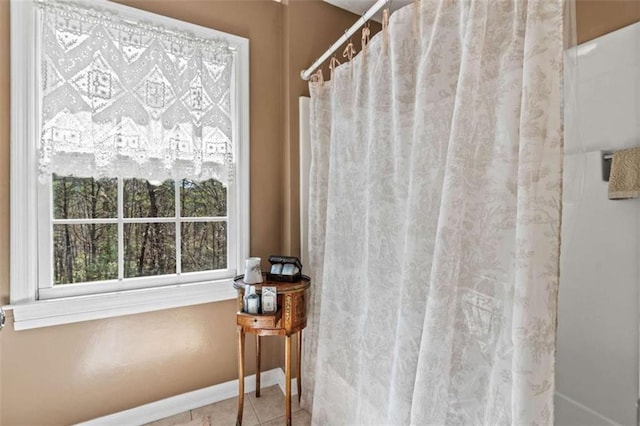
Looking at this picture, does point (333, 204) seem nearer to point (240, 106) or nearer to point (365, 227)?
point (365, 227)

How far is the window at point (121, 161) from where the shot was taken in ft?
4.90

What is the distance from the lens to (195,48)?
1.83 m

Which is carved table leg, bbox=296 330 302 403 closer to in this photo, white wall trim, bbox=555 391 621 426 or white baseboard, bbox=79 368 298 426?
white baseboard, bbox=79 368 298 426

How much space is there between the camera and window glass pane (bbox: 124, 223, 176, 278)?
5.83 ft

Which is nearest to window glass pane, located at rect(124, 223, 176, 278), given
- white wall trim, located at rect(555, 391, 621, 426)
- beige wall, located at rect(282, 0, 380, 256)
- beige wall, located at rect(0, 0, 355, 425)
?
beige wall, located at rect(0, 0, 355, 425)

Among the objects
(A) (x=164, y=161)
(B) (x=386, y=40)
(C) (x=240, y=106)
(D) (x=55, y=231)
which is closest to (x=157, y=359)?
(D) (x=55, y=231)

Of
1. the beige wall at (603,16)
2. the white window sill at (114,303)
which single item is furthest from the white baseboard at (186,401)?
the beige wall at (603,16)

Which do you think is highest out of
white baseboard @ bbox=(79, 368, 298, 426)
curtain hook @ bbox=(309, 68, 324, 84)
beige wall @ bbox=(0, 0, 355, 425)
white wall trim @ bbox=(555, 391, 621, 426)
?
curtain hook @ bbox=(309, 68, 324, 84)

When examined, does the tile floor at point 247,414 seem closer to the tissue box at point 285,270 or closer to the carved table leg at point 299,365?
the carved table leg at point 299,365

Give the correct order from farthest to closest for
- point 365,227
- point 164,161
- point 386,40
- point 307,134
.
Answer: point 307,134 < point 164,161 < point 365,227 < point 386,40

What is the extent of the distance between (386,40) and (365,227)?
30.6 inches

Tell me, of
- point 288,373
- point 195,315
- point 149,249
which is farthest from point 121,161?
point 288,373

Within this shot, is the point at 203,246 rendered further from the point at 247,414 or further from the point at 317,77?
the point at 317,77

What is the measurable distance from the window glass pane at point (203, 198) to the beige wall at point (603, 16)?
214 centimetres
